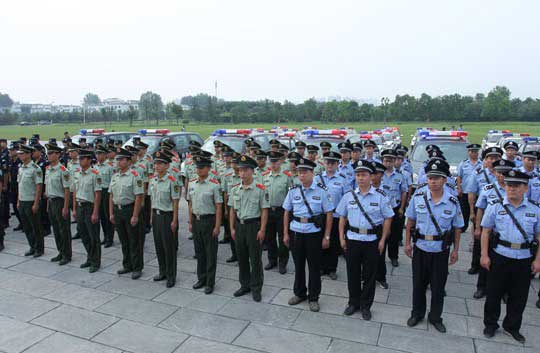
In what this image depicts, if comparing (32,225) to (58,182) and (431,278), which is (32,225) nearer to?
(58,182)

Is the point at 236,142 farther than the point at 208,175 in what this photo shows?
Yes

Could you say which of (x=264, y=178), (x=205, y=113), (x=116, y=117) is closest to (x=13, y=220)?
(x=264, y=178)

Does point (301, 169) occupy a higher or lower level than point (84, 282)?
higher

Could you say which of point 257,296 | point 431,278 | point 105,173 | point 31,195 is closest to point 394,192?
point 431,278

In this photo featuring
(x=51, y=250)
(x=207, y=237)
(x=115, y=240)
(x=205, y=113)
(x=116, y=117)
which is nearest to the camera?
(x=207, y=237)

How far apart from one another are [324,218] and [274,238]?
1565mm

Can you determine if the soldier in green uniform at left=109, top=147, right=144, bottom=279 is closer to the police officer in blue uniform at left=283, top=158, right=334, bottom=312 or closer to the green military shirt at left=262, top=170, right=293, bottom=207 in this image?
the green military shirt at left=262, top=170, right=293, bottom=207

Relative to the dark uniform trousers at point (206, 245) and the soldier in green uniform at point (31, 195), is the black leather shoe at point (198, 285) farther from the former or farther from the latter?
the soldier in green uniform at point (31, 195)

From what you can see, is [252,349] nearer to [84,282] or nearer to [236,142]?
[84,282]

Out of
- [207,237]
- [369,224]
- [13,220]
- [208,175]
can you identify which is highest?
[208,175]

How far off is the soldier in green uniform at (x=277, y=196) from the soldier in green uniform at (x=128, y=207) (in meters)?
1.90

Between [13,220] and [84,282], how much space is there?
16.5 feet

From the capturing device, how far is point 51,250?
692 cm

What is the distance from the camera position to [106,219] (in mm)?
7309
